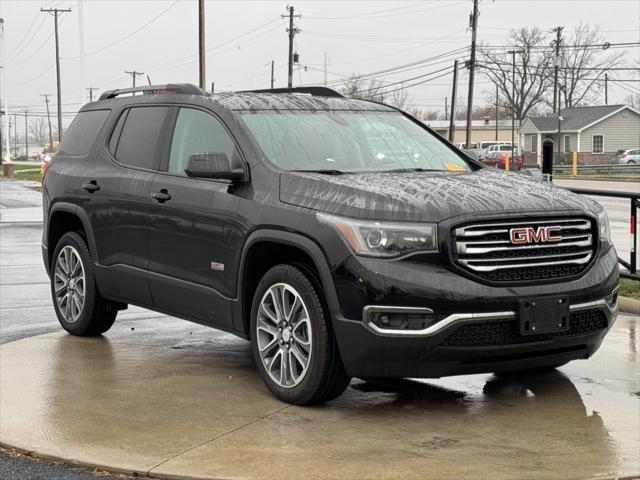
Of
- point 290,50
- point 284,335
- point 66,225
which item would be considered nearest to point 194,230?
point 284,335

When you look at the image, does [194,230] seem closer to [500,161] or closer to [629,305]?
[629,305]

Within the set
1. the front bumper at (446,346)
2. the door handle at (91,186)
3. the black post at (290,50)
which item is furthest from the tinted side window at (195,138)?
the black post at (290,50)

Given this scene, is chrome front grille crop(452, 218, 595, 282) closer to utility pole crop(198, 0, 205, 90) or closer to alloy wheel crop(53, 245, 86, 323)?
alloy wheel crop(53, 245, 86, 323)

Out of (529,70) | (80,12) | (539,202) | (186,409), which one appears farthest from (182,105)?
(529,70)

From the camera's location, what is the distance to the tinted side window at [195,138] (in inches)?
258

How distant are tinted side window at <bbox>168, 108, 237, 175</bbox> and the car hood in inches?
32.5

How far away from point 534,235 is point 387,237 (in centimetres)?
82

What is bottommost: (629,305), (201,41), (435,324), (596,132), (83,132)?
(629,305)

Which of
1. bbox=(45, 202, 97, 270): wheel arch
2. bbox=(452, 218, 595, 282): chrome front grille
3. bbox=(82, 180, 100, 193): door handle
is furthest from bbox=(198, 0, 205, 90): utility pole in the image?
bbox=(452, 218, 595, 282): chrome front grille

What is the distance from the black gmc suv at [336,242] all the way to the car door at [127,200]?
0.05 ft

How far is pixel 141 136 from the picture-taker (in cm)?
739

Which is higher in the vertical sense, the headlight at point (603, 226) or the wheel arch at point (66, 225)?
the headlight at point (603, 226)

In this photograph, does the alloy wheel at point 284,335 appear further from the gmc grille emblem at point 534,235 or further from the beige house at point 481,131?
the beige house at point 481,131

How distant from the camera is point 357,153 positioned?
6.46 meters
